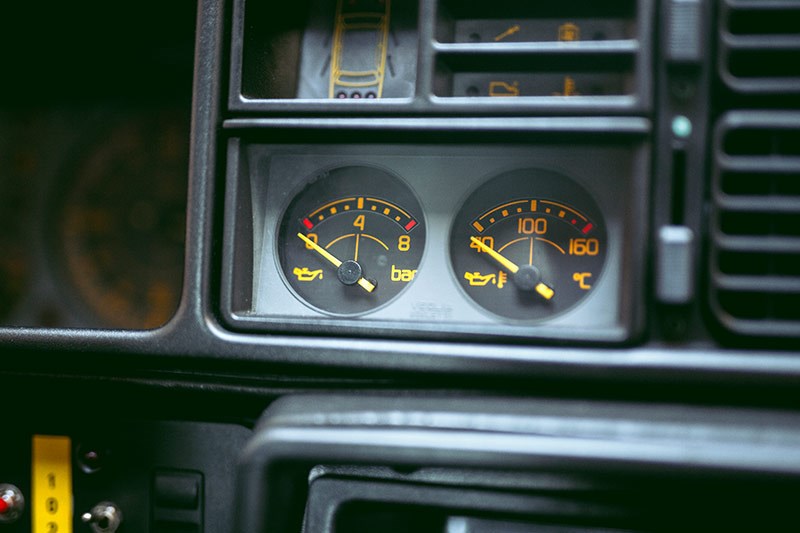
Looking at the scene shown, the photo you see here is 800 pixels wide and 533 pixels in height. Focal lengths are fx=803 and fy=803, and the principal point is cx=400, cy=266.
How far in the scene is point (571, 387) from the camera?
107 centimetres

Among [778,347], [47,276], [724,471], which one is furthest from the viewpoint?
[47,276]

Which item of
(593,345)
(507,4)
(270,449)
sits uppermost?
(507,4)

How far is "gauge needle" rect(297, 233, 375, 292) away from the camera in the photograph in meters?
1.21

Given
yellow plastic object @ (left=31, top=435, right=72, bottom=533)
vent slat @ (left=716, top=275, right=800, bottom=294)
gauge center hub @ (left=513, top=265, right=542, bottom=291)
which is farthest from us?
yellow plastic object @ (left=31, top=435, right=72, bottom=533)

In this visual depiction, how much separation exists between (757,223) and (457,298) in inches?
16.7

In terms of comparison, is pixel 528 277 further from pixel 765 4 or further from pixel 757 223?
Result: pixel 765 4

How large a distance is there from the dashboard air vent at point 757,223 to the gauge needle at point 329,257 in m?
0.48

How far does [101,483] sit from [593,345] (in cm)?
81

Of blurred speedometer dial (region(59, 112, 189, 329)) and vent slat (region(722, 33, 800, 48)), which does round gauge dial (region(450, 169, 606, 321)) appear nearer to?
vent slat (region(722, 33, 800, 48))

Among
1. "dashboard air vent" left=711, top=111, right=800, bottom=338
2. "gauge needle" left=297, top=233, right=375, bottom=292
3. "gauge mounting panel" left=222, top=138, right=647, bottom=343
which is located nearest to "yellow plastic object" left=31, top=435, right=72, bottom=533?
"gauge mounting panel" left=222, top=138, right=647, bottom=343

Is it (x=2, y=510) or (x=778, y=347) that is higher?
(x=778, y=347)

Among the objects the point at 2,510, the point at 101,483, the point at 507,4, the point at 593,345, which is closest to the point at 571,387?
the point at 593,345

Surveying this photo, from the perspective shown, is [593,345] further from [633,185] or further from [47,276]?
[47,276]

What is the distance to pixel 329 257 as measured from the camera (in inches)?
48.5
